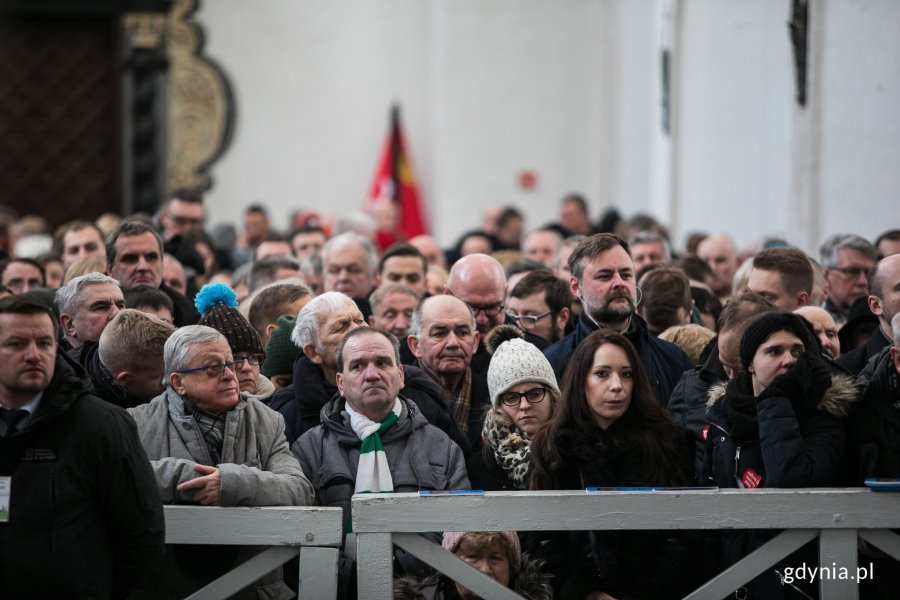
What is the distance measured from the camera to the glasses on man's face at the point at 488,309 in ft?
22.2

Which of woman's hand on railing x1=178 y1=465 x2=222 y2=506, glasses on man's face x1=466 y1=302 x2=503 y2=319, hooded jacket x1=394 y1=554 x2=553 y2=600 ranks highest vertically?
glasses on man's face x1=466 y1=302 x2=503 y2=319

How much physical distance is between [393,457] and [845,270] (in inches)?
120

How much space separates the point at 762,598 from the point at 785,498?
49cm

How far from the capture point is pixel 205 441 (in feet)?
16.5

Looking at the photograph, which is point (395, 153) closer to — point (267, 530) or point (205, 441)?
point (205, 441)

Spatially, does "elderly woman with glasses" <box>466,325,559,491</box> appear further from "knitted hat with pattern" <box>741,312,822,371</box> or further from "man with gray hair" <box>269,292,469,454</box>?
"knitted hat with pattern" <box>741,312,822,371</box>

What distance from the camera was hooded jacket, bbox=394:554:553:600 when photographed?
495 centimetres

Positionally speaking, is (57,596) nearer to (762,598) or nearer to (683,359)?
(762,598)

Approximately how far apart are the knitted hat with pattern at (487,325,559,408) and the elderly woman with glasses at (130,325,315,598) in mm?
870

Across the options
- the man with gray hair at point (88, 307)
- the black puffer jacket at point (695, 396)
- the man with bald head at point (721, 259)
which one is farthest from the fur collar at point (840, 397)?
the man with bald head at point (721, 259)

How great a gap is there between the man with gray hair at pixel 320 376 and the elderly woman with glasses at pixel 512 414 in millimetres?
194

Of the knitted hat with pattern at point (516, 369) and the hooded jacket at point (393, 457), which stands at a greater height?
the knitted hat with pattern at point (516, 369)

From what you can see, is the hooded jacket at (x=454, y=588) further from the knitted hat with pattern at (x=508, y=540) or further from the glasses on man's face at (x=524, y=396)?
the glasses on man's face at (x=524, y=396)

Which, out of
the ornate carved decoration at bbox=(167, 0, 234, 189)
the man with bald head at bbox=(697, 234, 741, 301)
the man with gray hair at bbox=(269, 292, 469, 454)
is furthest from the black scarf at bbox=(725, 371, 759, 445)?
the ornate carved decoration at bbox=(167, 0, 234, 189)
